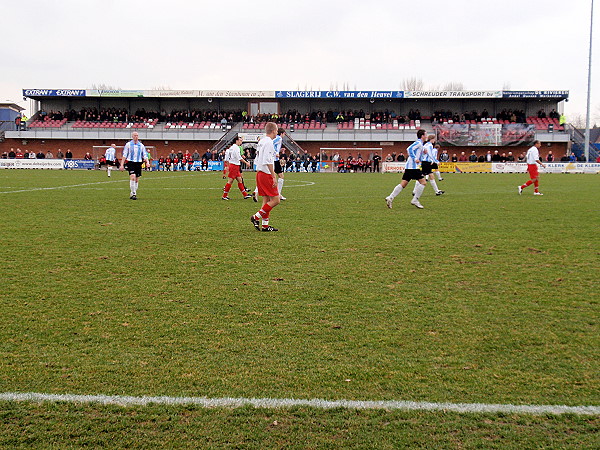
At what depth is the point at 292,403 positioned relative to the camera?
9.61 ft

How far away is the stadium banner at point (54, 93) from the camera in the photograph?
2334 inches

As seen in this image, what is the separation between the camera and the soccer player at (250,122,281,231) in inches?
374

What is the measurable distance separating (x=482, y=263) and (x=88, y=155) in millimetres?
57524

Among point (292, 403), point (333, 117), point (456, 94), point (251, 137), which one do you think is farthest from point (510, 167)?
point (292, 403)

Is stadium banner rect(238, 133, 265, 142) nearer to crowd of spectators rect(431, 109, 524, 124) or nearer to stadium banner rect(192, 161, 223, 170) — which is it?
stadium banner rect(192, 161, 223, 170)

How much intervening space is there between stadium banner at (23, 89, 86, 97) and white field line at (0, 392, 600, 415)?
6287cm

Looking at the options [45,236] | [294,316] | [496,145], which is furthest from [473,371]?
[496,145]

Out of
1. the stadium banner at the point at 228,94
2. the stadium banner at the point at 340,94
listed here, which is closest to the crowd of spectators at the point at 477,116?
the stadium banner at the point at 340,94

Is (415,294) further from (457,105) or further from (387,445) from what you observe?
(457,105)

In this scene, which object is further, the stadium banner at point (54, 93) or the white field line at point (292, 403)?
the stadium banner at point (54, 93)

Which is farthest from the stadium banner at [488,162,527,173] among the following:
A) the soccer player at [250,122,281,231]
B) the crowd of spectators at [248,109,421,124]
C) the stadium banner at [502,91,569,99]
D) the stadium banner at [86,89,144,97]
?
the stadium banner at [86,89,144,97]

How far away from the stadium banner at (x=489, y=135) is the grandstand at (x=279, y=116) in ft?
1.59

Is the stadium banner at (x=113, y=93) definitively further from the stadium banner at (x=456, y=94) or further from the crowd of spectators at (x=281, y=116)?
the stadium banner at (x=456, y=94)

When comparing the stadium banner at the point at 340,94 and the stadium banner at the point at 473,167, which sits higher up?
the stadium banner at the point at 340,94
